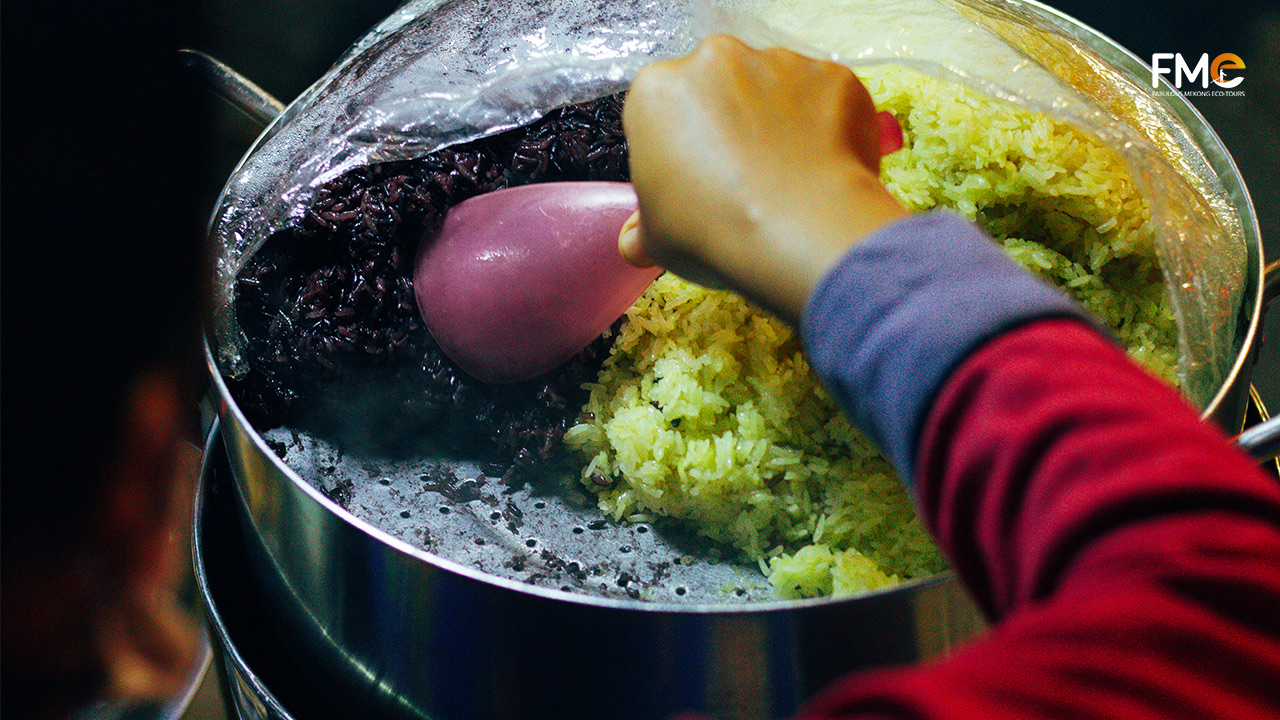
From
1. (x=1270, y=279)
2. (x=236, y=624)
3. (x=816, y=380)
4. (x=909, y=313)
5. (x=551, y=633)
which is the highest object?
(x=909, y=313)

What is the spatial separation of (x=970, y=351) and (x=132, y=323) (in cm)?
31

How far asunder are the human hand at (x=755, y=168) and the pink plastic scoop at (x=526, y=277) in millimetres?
318

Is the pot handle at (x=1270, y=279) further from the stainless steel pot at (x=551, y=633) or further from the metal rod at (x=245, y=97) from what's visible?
the metal rod at (x=245, y=97)

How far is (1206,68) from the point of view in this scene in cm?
166

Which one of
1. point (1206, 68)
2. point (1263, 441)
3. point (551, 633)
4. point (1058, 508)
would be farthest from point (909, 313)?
point (1206, 68)

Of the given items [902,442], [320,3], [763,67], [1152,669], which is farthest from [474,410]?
[320,3]

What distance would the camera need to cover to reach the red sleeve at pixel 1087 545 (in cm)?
27

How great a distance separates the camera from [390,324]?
102 cm

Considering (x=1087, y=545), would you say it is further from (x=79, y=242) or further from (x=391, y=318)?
(x=391, y=318)

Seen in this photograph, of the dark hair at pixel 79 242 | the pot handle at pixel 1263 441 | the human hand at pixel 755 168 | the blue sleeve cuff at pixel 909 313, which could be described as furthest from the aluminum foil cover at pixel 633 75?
the dark hair at pixel 79 242

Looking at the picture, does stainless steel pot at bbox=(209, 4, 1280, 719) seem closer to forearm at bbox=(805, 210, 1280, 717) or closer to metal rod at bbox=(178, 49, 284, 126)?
forearm at bbox=(805, 210, 1280, 717)

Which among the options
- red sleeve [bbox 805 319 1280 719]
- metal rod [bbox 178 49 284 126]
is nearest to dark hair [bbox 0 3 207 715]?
red sleeve [bbox 805 319 1280 719]

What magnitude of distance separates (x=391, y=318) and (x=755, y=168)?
0.63m

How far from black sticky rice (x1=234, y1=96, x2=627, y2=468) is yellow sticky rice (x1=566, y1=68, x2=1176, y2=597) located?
103 mm
